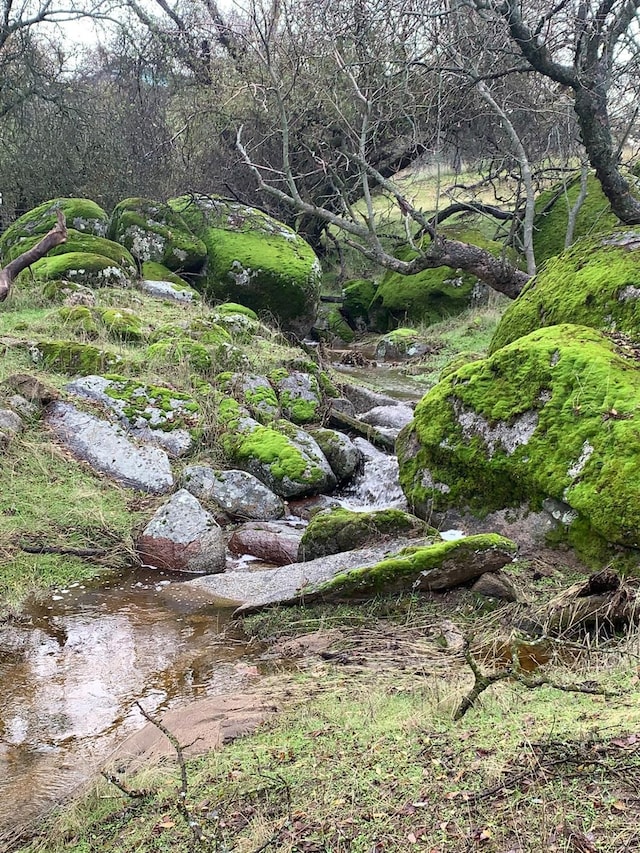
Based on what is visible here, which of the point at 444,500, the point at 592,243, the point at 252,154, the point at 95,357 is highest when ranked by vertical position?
the point at 252,154

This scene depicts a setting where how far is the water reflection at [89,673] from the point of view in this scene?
352 centimetres

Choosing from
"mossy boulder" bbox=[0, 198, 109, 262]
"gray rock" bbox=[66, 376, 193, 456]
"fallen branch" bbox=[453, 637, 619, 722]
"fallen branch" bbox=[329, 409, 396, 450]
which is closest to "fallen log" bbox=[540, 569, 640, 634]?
"fallen branch" bbox=[453, 637, 619, 722]

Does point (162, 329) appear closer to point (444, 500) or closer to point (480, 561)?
point (444, 500)

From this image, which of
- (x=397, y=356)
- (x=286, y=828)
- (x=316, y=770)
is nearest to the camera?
(x=286, y=828)

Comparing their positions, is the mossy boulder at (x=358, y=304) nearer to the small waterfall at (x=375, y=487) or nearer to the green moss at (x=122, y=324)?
the green moss at (x=122, y=324)

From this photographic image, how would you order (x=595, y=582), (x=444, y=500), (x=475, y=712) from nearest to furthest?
(x=475, y=712)
(x=595, y=582)
(x=444, y=500)

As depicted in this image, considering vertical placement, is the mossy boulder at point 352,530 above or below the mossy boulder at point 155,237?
below

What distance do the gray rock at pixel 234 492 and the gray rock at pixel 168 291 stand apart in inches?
260

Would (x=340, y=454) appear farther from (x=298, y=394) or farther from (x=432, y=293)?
(x=432, y=293)

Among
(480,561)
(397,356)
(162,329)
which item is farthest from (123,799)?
(397,356)

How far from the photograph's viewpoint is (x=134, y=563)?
6.50 metres

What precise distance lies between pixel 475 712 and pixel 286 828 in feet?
3.30

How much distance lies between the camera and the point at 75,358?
30.7ft

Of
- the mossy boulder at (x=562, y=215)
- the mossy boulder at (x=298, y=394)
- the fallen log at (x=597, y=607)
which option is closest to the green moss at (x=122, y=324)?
the mossy boulder at (x=298, y=394)
